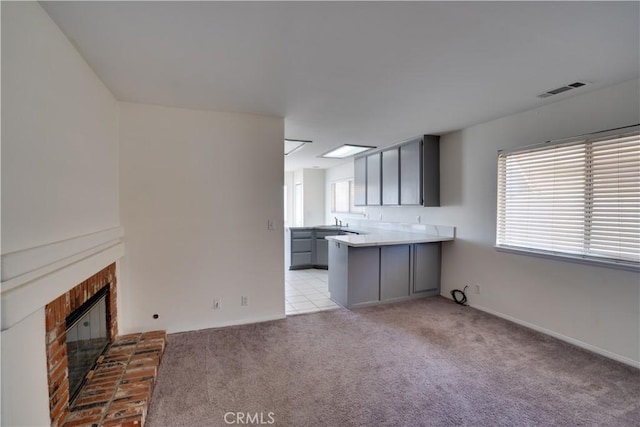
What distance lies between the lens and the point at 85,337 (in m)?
2.25

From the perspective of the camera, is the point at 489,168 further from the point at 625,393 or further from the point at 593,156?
the point at 625,393

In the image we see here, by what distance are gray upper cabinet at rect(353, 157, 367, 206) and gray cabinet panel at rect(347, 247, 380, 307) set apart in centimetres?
184

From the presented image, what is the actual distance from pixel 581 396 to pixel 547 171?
2.10 m

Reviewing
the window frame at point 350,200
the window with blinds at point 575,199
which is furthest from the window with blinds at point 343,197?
the window with blinds at point 575,199

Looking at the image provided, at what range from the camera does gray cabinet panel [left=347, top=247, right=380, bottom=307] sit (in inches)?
157

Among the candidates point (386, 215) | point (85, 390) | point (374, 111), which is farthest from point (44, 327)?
point (386, 215)

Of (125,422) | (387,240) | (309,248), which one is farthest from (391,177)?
(125,422)

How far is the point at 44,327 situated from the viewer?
156cm

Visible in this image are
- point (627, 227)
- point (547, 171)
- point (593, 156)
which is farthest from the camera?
point (547, 171)

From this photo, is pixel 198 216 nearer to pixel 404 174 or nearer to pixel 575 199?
pixel 404 174

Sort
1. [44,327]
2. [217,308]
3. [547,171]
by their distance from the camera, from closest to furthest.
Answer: [44,327] < [547,171] < [217,308]

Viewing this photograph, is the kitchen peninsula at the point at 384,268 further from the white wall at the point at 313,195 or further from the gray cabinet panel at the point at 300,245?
the white wall at the point at 313,195

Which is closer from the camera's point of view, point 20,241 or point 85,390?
point 20,241

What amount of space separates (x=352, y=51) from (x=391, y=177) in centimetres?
317
